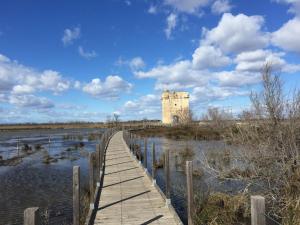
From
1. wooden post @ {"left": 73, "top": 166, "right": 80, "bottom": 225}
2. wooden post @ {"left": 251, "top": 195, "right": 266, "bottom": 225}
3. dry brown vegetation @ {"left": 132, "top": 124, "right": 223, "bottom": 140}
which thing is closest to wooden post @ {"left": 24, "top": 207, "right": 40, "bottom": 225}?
wooden post @ {"left": 251, "top": 195, "right": 266, "bottom": 225}

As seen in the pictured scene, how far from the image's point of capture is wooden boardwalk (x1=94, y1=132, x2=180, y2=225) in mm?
8648

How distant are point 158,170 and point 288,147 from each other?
11176mm

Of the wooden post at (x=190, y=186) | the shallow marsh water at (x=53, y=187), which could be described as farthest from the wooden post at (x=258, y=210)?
the shallow marsh water at (x=53, y=187)

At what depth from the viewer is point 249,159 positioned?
401 inches

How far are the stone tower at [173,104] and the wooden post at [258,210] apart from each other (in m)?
104

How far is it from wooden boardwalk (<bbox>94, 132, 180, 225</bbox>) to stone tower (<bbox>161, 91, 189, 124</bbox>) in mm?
93709

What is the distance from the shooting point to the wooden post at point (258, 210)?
3863mm

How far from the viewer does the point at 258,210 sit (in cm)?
391

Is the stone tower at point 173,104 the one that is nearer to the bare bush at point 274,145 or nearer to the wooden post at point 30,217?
the bare bush at point 274,145

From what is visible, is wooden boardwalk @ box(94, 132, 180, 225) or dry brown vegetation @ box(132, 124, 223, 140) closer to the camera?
wooden boardwalk @ box(94, 132, 180, 225)

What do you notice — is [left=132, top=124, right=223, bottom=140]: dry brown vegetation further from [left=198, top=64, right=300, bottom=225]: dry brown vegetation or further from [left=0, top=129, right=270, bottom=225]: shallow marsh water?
[left=198, top=64, right=300, bottom=225]: dry brown vegetation

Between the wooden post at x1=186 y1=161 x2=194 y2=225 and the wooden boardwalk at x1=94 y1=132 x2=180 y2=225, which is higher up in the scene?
the wooden post at x1=186 y1=161 x2=194 y2=225

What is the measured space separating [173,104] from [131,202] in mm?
100849

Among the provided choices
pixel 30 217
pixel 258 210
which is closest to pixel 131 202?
pixel 30 217
